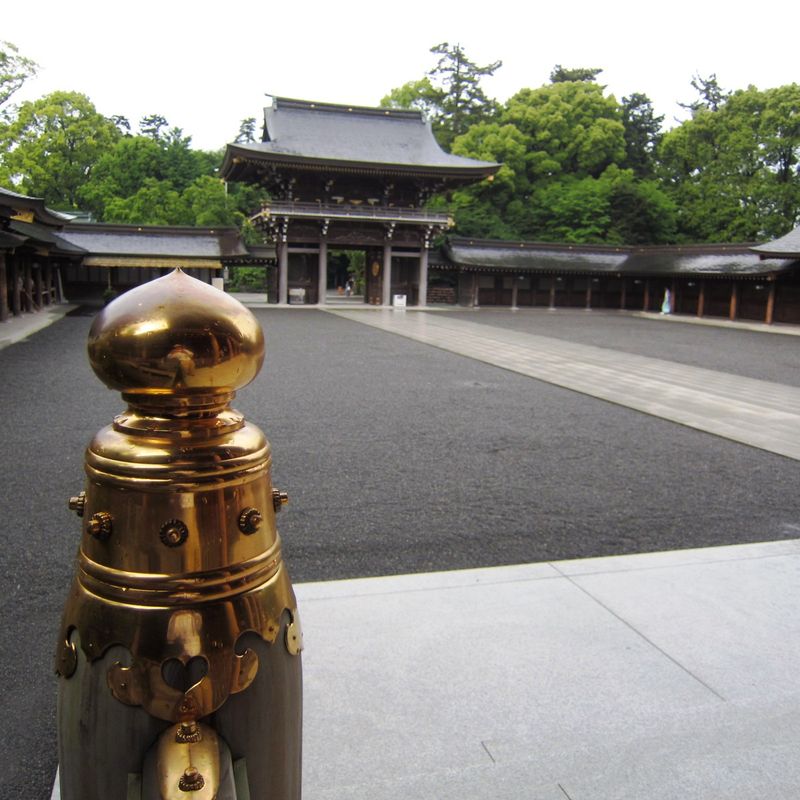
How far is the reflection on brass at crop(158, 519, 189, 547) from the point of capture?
0.85m

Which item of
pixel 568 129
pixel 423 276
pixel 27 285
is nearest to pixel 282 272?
pixel 423 276

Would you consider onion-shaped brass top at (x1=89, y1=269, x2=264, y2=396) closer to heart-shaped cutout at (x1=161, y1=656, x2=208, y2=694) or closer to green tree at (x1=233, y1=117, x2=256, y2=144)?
heart-shaped cutout at (x1=161, y1=656, x2=208, y2=694)

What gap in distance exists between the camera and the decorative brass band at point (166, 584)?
84cm

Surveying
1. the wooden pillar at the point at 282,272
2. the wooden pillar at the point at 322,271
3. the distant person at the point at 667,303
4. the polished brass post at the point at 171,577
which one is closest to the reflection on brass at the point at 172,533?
the polished brass post at the point at 171,577

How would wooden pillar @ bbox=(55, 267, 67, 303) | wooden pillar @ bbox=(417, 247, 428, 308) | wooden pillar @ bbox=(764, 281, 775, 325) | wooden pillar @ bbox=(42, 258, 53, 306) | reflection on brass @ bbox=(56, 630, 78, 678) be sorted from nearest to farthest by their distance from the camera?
reflection on brass @ bbox=(56, 630, 78, 678), wooden pillar @ bbox=(764, 281, 775, 325), wooden pillar @ bbox=(42, 258, 53, 306), wooden pillar @ bbox=(55, 267, 67, 303), wooden pillar @ bbox=(417, 247, 428, 308)

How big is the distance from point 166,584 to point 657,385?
1068 centimetres

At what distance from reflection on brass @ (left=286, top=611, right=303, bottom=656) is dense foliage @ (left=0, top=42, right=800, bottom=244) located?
117ft

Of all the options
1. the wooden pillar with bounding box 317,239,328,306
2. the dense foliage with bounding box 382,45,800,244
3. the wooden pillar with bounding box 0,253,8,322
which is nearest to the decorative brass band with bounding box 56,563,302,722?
the wooden pillar with bounding box 0,253,8,322

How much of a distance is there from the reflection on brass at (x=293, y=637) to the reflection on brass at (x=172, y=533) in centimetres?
21

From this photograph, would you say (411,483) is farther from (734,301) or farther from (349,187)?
(349,187)

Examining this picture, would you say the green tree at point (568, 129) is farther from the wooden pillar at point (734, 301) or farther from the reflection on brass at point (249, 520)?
the reflection on brass at point (249, 520)

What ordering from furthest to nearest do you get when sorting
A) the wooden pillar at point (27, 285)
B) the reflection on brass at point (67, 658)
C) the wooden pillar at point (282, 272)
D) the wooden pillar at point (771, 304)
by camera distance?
the wooden pillar at point (282, 272) < the wooden pillar at point (771, 304) < the wooden pillar at point (27, 285) < the reflection on brass at point (67, 658)

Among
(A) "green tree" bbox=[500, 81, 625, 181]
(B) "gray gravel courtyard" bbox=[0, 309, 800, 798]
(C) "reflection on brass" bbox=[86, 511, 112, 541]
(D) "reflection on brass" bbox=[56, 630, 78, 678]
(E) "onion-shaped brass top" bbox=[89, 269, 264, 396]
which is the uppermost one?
(A) "green tree" bbox=[500, 81, 625, 181]

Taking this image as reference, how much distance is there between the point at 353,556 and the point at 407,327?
1685 centimetres
